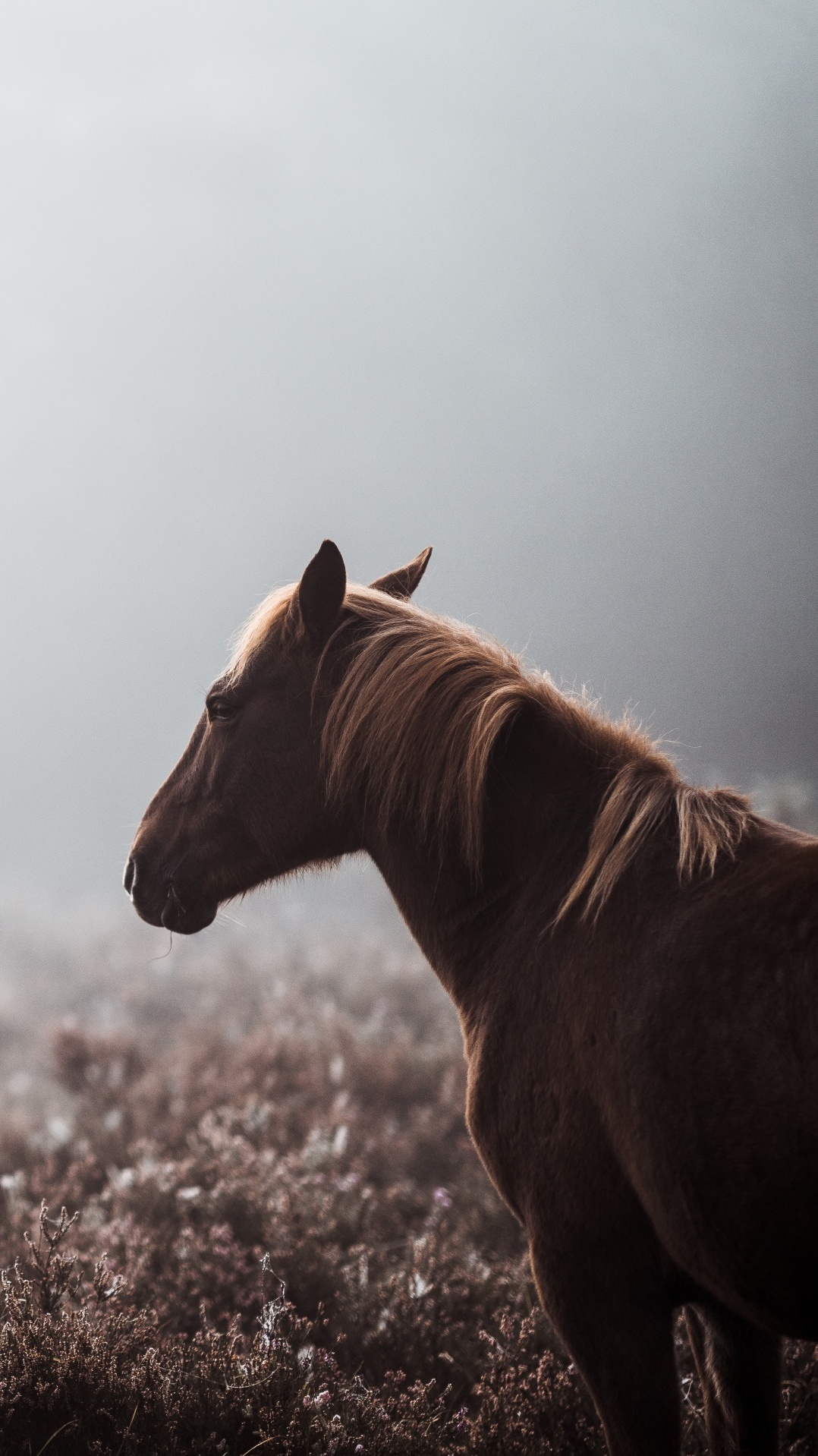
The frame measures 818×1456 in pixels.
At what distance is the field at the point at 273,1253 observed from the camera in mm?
2312

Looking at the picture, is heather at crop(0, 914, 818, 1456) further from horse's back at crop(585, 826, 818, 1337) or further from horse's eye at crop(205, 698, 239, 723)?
horse's eye at crop(205, 698, 239, 723)

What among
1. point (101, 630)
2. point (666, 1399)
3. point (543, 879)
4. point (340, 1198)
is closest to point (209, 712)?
point (543, 879)

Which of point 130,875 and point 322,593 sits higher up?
point 322,593

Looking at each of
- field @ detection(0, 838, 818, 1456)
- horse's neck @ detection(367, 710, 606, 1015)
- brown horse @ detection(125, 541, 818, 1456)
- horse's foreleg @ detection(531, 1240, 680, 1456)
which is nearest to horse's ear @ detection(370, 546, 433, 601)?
brown horse @ detection(125, 541, 818, 1456)

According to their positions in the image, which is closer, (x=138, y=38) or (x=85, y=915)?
(x=85, y=915)

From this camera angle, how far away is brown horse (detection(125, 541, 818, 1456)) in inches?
57.2

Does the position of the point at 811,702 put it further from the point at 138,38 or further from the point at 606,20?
the point at 138,38

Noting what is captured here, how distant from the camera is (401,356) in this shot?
39.6 metres

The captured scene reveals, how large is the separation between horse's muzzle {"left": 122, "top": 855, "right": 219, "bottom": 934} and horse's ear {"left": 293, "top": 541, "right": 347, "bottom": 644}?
0.82m

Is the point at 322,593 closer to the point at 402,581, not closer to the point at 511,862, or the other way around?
the point at 402,581

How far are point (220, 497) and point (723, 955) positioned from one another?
39.5 meters

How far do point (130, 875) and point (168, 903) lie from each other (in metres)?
0.17

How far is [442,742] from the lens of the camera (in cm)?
201

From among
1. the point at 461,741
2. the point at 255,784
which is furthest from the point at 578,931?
the point at 255,784
